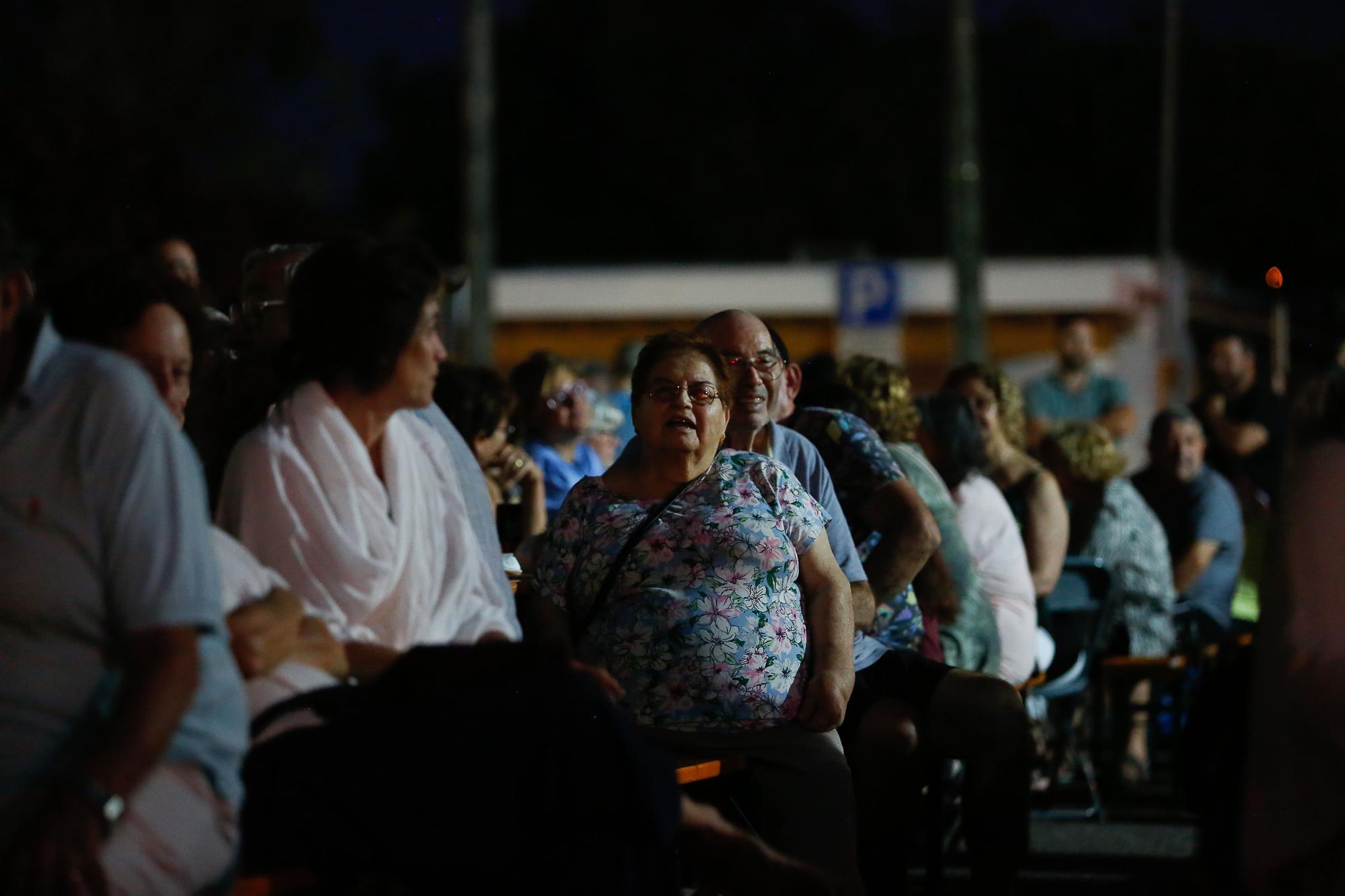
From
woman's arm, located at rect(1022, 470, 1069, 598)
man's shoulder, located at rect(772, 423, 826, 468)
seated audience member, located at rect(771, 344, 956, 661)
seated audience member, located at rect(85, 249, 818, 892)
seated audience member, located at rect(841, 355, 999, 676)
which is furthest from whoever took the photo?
woman's arm, located at rect(1022, 470, 1069, 598)

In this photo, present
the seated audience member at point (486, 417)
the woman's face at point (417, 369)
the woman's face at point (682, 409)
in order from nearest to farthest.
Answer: the woman's face at point (417, 369)
the woman's face at point (682, 409)
the seated audience member at point (486, 417)

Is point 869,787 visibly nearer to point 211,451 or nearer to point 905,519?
point 905,519

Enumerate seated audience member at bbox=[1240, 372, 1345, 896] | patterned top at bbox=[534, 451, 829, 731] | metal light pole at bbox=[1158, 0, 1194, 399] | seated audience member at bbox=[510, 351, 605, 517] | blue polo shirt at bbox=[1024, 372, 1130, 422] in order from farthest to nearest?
1. metal light pole at bbox=[1158, 0, 1194, 399]
2. blue polo shirt at bbox=[1024, 372, 1130, 422]
3. seated audience member at bbox=[510, 351, 605, 517]
4. patterned top at bbox=[534, 451, 829, 731]
5. seated audience member at bbox=[1240, 372, 1345, 896]

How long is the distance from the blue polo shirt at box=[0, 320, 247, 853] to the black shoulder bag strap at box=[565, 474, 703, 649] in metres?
1.73

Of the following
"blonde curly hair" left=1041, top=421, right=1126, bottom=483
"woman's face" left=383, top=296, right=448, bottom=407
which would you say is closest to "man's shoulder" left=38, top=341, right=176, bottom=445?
"woman's face" left=383, top=296, right=448, bottom=407

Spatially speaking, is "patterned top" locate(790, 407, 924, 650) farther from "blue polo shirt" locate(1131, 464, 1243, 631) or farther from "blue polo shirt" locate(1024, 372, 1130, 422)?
"blue polo shirt" locate(1024, 372, 1130, 422)

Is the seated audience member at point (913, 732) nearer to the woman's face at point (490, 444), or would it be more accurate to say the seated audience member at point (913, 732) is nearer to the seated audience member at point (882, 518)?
the seated audience member at point (882, 518)

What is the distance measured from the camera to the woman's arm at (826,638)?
459 cm

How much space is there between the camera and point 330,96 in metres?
43.5

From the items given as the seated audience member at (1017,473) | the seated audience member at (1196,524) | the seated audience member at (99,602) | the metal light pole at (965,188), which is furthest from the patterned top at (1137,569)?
the metal light pole at (965,188)

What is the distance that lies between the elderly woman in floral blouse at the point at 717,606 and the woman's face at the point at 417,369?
927mm

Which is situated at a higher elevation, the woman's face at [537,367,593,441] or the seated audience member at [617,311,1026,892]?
the woman's face at [537,367,593,441]

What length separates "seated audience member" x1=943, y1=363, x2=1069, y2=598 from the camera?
24.5 ft

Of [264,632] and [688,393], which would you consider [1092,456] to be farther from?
[264,632]
